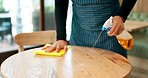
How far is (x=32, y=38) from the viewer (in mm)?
1692

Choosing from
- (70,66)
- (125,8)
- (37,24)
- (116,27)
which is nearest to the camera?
(70,66)

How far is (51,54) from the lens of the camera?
1.22m

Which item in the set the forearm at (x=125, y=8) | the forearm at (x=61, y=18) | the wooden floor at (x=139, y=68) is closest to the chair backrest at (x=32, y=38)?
the forearm at (x=61, y=18)

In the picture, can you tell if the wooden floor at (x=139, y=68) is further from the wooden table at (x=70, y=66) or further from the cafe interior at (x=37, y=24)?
the wooden table at (x=70, y=66)

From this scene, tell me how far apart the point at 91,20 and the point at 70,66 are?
1.44 ft

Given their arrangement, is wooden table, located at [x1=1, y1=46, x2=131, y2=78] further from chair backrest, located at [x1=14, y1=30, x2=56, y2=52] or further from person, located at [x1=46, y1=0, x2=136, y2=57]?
chair backrest, located at [x1=14, y1=30, x2=56, y2=52]

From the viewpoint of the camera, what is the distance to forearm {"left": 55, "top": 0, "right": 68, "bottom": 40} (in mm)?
1432

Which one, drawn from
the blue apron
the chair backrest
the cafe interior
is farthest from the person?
the cafe interior

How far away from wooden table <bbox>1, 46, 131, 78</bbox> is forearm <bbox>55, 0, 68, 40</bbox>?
189 millimetres

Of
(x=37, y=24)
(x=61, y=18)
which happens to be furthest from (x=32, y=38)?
(x=37, y=24)

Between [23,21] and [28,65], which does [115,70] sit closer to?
[28,65]

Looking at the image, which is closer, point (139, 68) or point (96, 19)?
point (96, 19)

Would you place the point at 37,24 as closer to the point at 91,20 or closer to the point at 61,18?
the point at 61,18

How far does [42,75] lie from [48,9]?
8.93 feet
